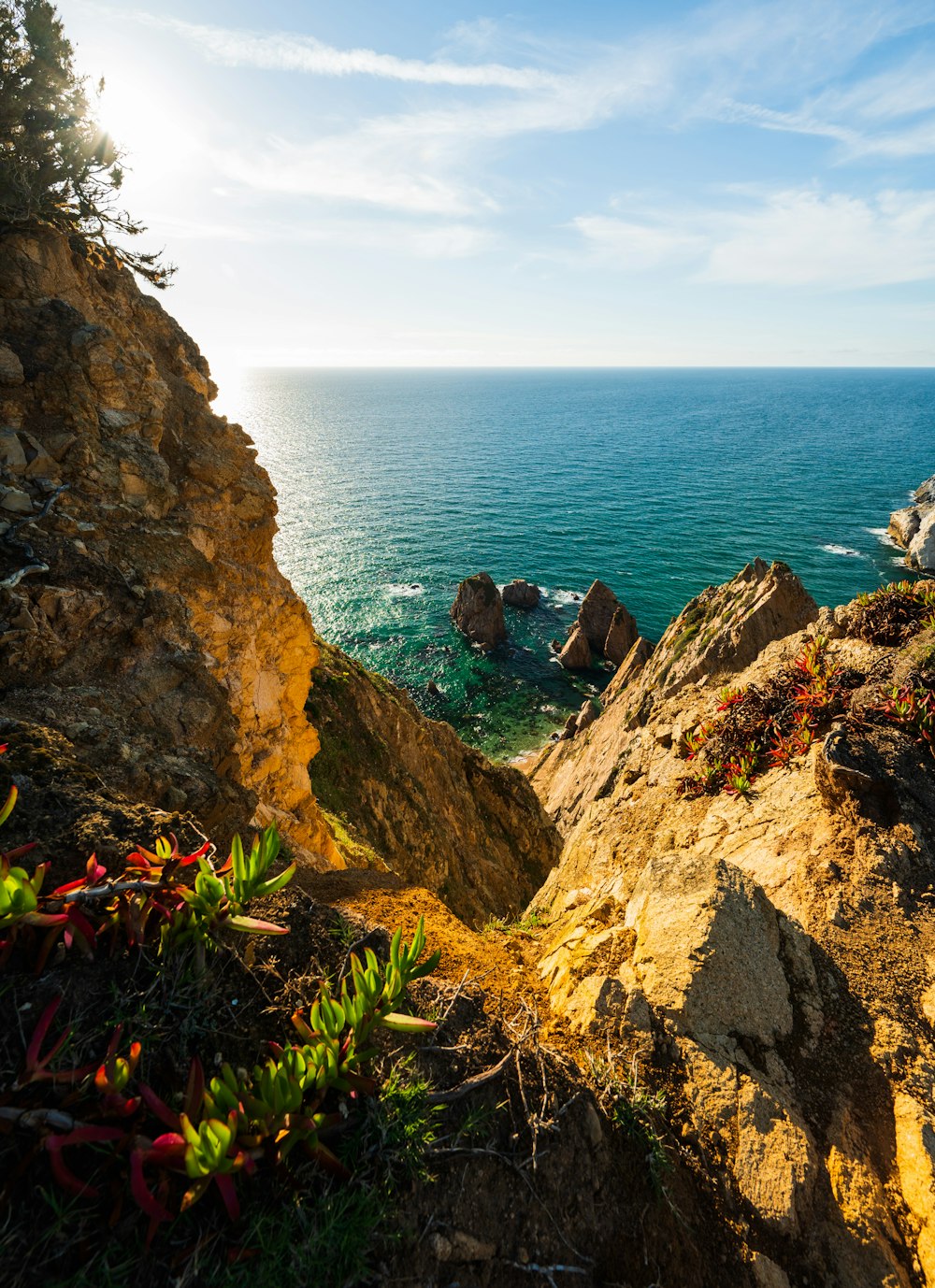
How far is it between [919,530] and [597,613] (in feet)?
160

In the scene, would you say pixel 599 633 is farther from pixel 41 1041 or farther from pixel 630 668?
pixel 41 1041

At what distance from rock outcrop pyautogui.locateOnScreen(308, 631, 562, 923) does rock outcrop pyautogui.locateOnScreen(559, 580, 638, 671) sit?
2527 cm

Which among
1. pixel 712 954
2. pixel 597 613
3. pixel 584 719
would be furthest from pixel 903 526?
pixel 712 954

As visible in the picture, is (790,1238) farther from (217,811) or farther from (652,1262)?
(217,811)

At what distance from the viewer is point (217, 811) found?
6324 millimetres

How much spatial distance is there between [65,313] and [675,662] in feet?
75.4

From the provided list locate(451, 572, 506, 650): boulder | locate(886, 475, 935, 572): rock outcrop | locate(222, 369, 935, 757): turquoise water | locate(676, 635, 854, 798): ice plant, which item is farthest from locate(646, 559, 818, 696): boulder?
locate(886, 475, 935, 572): rock outcrop

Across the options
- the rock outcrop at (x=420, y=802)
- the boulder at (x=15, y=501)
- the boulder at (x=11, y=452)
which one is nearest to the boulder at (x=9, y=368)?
the boulder at (x=11, y=452)

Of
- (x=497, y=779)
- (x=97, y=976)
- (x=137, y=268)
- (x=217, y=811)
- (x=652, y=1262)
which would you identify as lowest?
(x=497, y=779)

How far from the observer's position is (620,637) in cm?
5150

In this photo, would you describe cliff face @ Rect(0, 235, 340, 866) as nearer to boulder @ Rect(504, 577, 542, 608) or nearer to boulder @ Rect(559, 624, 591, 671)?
boulder @ Rect(559, 624, 591, 671)

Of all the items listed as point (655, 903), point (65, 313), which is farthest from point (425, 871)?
point (65, 313)

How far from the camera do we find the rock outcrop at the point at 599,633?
2029 inches

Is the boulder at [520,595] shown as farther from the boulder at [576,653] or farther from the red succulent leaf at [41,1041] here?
the red succulent leaf at [41,1041]
